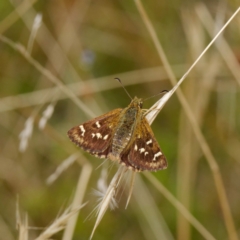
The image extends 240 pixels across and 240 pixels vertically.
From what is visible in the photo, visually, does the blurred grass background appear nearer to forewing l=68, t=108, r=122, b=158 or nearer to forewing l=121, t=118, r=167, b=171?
forewing l=68, t=108, r=122, b=158

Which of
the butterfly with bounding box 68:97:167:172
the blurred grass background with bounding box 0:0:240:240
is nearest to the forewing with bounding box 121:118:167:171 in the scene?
the butterfly with bounding box 68:97:167:172

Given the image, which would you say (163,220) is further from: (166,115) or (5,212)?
(5,212)

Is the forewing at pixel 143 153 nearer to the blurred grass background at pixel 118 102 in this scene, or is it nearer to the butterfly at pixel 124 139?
the butterfly at pixel 124 139

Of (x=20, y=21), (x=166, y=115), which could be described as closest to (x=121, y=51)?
(x=166, y=115)

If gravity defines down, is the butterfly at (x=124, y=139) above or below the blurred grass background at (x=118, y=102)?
below

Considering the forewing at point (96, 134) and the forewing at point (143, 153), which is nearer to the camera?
the forewing at point (143, 153)

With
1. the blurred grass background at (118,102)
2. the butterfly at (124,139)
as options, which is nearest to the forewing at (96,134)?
the butterfly at (124,139)

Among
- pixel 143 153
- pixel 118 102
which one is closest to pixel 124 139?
pixel 143 153
